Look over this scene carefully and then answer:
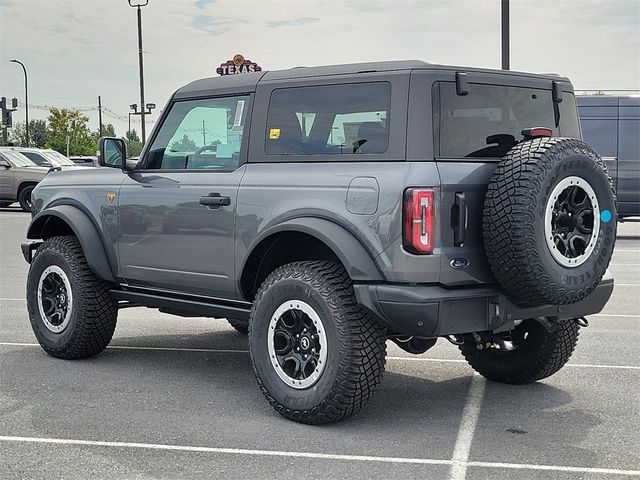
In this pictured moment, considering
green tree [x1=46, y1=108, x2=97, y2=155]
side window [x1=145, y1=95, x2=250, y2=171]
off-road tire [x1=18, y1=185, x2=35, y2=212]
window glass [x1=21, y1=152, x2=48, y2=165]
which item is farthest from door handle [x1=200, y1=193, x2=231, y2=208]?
green tree [x1=46, y1=108, x2=97, y2=155]

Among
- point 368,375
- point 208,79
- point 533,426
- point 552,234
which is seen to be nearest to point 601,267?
point 552,234

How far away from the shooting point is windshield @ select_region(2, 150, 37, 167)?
85.0 ft

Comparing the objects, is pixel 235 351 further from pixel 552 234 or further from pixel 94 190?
pixel 552 234

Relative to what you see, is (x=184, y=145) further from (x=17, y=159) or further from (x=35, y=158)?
(x=35, y=158)

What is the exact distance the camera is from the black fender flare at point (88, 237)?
695 centimetres

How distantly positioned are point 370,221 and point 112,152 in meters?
2.47

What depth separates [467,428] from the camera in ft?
17.6

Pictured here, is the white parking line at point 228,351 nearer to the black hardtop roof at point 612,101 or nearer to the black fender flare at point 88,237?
the black fender flare at point 88,237

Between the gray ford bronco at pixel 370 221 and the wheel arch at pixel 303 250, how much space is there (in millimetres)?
11

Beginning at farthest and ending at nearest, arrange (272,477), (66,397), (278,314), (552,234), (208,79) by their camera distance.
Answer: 1. (208,79)
2. (66,397)
3. (278,314)
4. (552,234)
5. (272,477)

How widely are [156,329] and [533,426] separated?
13.7 feet

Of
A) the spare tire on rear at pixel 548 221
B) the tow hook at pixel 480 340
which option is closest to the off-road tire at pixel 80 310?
the tow hook at pixel 480 340

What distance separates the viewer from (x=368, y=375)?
5.24 m

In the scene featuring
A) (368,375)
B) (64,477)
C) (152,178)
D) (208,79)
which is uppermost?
(208,79)
